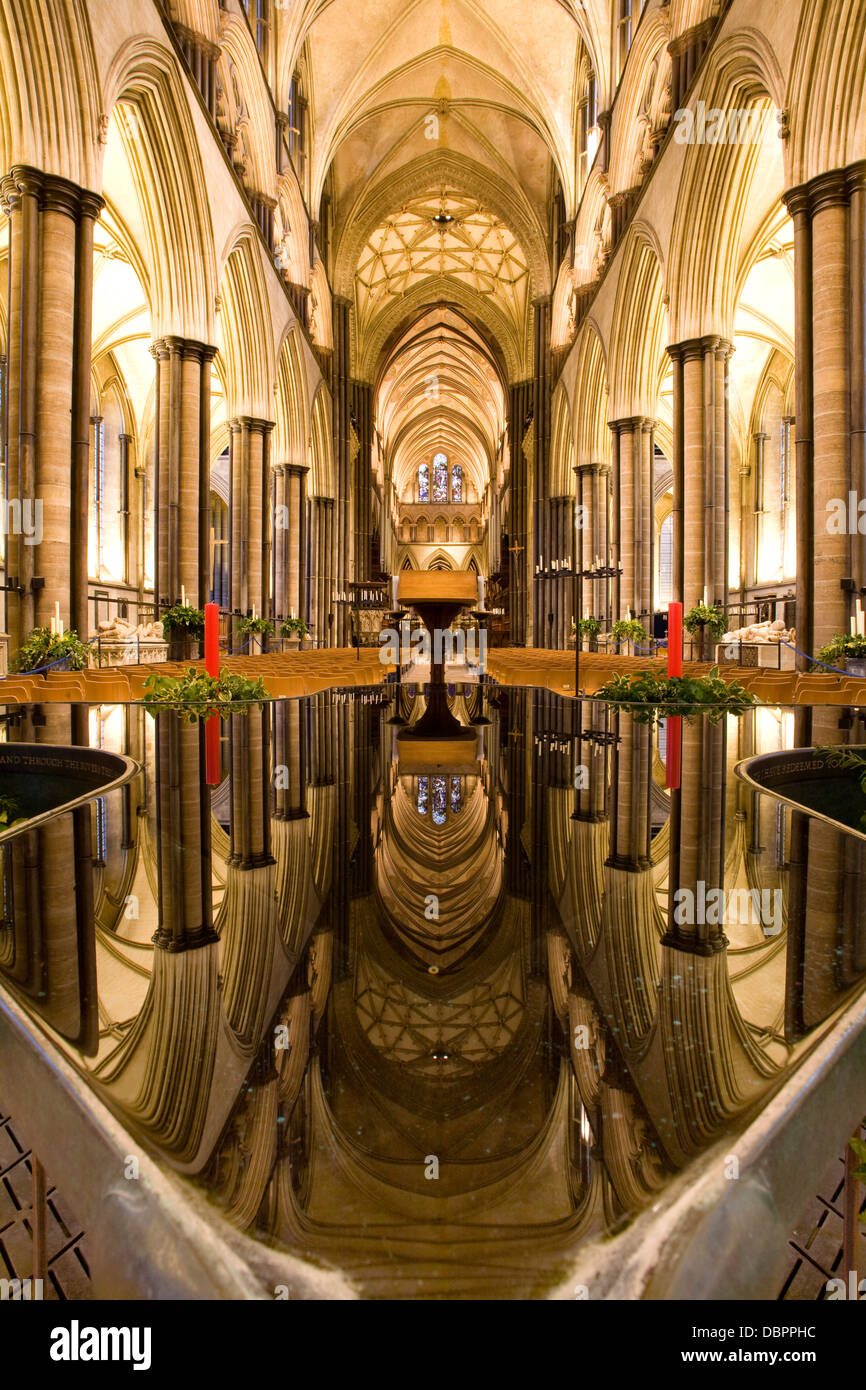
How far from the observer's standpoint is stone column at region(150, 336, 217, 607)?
1337cm

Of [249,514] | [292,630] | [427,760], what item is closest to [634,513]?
[292,630]

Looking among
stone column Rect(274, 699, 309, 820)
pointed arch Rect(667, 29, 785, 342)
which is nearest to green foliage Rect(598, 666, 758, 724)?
stone column Rect(274, 699, 309, 820)

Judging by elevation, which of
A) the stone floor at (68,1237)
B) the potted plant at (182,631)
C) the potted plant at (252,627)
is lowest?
the stone floor at (68,1237)

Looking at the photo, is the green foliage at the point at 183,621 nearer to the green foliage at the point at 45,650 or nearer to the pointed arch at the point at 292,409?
the green foliage at the point at 45,650

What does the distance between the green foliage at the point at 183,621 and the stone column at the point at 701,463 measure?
819 centimetres

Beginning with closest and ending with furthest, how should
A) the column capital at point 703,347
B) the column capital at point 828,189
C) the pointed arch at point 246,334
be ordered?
the column capital at point 828,189 < the column capital at point 703,347 < the pointed arch at point 246,334

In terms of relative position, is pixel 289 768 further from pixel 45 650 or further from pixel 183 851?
pixel 45 650

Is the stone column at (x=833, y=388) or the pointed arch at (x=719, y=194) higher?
the pointed arch at (x=719, y=194)

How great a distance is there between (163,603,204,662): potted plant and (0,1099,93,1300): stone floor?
12.0m

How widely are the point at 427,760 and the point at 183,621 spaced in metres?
9.43

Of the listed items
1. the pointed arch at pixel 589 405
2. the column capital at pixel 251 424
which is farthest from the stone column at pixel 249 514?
the pointed arch at pixel 589 405

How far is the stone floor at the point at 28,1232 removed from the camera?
2.55 feet
